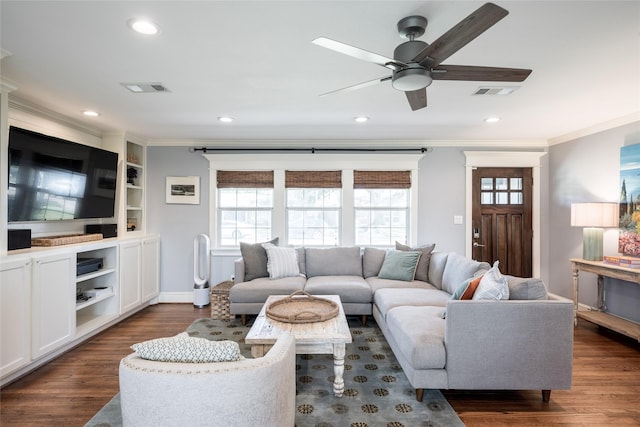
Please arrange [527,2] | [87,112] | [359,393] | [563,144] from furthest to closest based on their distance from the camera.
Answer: [563,144] → [87,112] → [359,393] → [527,2]

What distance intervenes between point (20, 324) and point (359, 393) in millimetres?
2647

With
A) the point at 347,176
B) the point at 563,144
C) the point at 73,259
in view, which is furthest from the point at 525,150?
the point at 73,259

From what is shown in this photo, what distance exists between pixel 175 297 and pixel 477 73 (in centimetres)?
470

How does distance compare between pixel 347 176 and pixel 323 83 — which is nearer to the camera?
pixel 323 83

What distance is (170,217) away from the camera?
16.0 ft

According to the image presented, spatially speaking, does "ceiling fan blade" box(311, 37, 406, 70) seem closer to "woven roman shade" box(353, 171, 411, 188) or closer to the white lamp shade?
"woven roman shade" box(353, 171, 411, 188)

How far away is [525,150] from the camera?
15.8ft

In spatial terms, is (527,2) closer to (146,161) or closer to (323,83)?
(323,83)

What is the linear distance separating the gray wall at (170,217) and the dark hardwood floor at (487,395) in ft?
5.35

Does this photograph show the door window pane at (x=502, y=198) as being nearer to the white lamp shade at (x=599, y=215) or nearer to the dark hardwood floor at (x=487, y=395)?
the white lamp shade at (x=599, y=215)

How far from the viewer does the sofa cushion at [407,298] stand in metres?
3.08

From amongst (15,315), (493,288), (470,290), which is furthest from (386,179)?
(15,315)

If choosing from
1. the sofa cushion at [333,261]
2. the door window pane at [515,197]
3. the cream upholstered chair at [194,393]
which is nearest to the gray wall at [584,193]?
the door window pane at [515,197]

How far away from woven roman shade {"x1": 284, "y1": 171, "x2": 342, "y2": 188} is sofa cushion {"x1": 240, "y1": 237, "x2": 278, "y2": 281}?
113 cm
